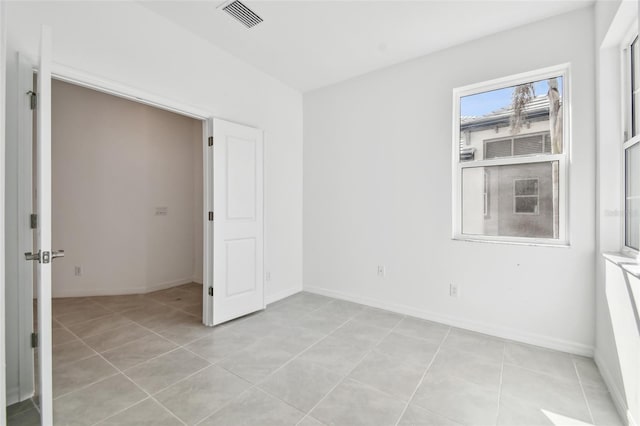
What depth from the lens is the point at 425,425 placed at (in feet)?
5.45

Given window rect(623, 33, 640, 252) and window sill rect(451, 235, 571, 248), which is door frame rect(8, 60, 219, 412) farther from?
window rect(623, 33, 640, 252)

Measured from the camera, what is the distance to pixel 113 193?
4109mm

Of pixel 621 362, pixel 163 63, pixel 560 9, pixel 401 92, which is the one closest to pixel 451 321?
pixel 621 362

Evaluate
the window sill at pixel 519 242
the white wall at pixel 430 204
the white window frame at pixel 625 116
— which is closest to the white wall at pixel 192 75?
the white wall at pixel 430 204

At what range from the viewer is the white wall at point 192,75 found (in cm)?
208

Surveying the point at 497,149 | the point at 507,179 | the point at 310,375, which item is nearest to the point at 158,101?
the point at 310,375

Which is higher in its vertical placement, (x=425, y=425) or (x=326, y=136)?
(x=326, y=136)

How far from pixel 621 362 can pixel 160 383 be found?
2992 millimetres

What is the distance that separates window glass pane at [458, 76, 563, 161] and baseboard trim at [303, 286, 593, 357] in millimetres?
1672

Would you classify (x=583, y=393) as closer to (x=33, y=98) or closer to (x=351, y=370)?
(x=351, y=370)

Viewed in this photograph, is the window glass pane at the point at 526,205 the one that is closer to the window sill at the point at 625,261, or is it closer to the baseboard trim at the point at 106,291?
the window sill at the point at 625,261

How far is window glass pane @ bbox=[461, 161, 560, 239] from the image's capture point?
8.72 feet

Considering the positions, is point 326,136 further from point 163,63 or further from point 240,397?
point 240,397

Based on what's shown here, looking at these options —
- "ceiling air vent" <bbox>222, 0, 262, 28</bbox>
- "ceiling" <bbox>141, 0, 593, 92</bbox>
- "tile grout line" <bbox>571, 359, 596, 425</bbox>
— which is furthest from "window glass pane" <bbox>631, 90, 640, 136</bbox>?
"ceiling air vent" <bbox>222, 0, 262, 28</bbox>
